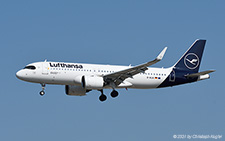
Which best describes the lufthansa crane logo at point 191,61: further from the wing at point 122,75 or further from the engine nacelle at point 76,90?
the engine nacelle at point 76,90

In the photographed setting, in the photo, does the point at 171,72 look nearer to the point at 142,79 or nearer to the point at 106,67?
the point at 142,79

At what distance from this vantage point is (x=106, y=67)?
173 feet

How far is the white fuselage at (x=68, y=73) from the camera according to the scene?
50188mm

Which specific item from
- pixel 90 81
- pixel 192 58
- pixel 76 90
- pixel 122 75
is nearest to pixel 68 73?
pixel 90 81

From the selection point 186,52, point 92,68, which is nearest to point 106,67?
point 92,68

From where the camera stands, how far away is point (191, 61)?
2276 inches

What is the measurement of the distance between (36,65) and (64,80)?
3.38 meters

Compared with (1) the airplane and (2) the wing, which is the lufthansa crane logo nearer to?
(1) the airplane

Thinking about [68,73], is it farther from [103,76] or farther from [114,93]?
[114,93]

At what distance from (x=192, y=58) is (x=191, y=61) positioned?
1.75 feet

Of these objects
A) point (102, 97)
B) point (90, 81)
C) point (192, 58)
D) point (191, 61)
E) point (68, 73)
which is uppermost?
point (192, 58)

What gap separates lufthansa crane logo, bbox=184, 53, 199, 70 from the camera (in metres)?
57.5

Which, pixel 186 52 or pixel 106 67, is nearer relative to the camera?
pixel 106 67

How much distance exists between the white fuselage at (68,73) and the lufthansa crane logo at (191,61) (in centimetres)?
632
